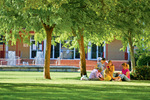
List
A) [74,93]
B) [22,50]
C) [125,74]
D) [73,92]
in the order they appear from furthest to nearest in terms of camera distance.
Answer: [22,50] < [125,74] < [73,92] < [74,93]

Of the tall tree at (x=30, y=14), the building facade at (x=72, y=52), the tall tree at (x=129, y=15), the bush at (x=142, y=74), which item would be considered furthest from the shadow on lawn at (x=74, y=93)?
the building facade at (x=72, y=52)

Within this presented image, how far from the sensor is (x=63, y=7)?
15352 mm

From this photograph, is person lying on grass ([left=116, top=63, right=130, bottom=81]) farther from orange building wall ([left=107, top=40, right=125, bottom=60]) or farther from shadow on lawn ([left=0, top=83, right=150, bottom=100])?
orange building wall ([left=107, top=40, right=125, bottom=60])

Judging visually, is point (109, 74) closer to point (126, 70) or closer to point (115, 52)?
point (126, 70)

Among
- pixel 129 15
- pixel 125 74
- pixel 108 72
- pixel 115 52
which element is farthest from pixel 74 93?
pixel 115 52

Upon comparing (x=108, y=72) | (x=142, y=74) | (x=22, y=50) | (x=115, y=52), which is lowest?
(x=142, y=74)

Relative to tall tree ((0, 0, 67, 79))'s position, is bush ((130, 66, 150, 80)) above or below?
below

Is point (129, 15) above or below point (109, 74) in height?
above

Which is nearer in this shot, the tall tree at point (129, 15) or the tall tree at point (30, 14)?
the tall tree at point (30, 14)

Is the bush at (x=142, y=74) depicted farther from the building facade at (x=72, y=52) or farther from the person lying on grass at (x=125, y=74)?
the building facade at (x=72, y=52)

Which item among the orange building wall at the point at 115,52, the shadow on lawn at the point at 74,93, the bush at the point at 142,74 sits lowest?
the shadow on lawn at the point at 74,93

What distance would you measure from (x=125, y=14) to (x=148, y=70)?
198 inches

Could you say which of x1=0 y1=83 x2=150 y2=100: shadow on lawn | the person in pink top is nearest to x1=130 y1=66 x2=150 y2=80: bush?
the person in pink top

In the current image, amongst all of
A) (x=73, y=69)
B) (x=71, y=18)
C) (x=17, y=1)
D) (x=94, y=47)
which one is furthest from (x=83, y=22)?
(x=94, y=47)
